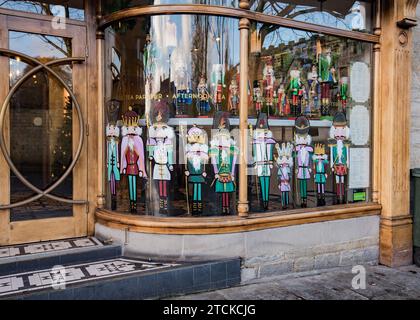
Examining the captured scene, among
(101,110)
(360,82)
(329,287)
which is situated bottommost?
(329,287)

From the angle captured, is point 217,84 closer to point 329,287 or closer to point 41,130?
point 41,130

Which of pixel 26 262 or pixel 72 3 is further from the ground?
pixel 72 3

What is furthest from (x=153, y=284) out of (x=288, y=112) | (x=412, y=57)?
(x=412, y=57)

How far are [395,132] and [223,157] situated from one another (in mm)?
2464

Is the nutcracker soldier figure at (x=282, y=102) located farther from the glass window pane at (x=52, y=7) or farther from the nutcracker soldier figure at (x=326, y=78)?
the glass window pane at (x=52, y=7)

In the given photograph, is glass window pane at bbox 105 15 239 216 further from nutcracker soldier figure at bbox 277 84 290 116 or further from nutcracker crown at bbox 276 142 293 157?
nutcracker crown at bbox 276 142 293 157

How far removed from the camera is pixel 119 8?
15.9ft

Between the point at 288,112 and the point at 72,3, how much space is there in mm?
2960

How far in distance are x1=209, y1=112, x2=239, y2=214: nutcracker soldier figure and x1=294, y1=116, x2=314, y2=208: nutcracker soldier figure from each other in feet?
3.27

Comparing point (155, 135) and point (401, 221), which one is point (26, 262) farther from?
point (401, 221)

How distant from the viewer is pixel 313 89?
5.54m

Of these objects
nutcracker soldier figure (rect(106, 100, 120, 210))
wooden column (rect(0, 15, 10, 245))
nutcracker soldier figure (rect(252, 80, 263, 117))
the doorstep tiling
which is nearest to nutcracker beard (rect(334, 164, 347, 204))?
nutcracker soldier figure (rect(252, 80, 263, 117))

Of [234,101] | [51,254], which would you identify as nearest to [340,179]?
[234,101]
